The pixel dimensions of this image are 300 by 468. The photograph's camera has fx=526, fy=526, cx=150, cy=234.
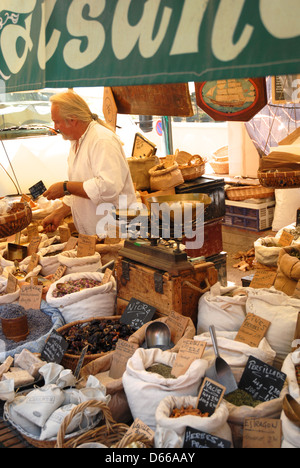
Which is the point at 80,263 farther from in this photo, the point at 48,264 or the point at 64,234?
the point at 64,234

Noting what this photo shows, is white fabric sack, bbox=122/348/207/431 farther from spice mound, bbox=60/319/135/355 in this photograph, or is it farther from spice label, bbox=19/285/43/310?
spice label, bbox=19/285/43/310

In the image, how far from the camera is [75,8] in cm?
161

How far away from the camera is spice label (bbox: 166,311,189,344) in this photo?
204 centimetres

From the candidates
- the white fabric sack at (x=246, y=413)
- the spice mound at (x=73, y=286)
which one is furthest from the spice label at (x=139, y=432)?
the spice mound at (x=73, y=286)

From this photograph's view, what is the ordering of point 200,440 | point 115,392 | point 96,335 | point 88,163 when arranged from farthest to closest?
point 88,163
point 96,335
point 115,392
point 200,440

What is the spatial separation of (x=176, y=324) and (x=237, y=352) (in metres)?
0.30

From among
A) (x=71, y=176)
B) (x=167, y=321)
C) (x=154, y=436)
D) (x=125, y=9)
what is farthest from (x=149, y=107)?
(x=154, y=436)

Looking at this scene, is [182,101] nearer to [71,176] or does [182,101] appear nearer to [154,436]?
[71,176]

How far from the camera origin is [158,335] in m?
2.05

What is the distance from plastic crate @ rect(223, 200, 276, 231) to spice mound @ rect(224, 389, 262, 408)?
408cm

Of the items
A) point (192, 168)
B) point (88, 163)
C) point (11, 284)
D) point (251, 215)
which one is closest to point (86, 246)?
point (11, 284)

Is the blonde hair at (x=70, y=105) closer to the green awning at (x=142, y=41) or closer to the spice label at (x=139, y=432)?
the green awning at (x=142, y=41)

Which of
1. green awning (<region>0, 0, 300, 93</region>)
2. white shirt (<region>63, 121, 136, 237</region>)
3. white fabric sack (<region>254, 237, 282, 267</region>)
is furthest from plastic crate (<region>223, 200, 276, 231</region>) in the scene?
green awning (<region>0, 0, 300, 93</region>)
